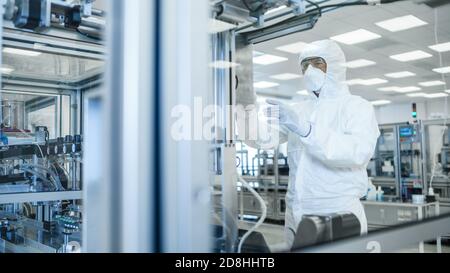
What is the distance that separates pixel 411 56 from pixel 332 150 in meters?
5.07

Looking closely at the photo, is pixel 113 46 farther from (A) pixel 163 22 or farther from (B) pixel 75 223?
(B) pixel 75 223

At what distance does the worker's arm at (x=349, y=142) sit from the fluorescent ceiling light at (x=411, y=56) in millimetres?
4631

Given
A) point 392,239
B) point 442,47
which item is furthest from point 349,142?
point 442,47

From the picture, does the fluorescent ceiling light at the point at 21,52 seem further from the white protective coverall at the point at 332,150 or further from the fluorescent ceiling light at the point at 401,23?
the fluorescent ceiling light at the point at 401,23

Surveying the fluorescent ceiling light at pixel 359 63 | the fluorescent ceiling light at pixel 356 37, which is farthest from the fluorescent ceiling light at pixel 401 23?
the fluorescent ceiling light at pixel 359 63

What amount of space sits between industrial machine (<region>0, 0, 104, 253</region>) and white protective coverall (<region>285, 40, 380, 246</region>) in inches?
35.2

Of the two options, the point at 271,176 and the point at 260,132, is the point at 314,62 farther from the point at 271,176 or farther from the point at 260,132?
the point at 271,176

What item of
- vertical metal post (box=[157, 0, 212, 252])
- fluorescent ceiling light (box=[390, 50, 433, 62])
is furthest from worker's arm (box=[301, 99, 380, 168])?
fluorescent ceiling light (box=[390, 50, 433, 62])

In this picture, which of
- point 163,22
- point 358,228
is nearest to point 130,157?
point 163,22

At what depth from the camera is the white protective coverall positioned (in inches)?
50.6

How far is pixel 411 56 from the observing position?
5621mm

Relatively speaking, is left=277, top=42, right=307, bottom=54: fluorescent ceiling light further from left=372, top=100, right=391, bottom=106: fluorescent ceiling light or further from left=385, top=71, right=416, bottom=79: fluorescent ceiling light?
left=372, top=100, right=391, bottom=106: fluorescent ceiling light

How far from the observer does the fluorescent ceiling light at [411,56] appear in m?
5.44

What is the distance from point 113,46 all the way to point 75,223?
59.6 inches
